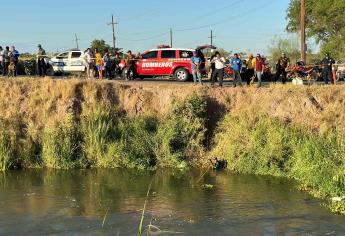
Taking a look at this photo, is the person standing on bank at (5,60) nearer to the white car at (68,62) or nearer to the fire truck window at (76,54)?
the white car at (68,62)

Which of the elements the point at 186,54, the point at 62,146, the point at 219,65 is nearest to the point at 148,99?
the point at 219,65

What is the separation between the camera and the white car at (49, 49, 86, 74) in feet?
106

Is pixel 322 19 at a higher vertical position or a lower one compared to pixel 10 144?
higher

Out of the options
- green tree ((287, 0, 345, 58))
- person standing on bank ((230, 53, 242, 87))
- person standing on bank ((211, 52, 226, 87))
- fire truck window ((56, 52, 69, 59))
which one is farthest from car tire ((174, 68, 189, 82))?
green tree ((287, 0, 345, 58))

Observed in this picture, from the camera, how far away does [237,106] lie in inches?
813

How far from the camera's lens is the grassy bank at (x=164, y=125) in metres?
18.9

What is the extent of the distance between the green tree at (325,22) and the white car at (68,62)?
88.3 ft

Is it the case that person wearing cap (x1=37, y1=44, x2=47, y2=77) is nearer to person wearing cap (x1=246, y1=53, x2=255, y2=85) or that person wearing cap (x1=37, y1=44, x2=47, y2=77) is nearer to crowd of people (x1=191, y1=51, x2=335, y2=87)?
crowd of people (x1=191, y1=51, x2=335, y2=87)

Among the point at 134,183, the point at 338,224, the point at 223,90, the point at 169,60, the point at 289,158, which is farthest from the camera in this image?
the point at 169,60

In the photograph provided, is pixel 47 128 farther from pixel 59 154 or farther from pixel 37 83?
pixel 37 83

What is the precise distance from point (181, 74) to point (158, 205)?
12992 millimetres

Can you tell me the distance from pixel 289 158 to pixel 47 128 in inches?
335

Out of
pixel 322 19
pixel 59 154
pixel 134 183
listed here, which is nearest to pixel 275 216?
pixel 134 183

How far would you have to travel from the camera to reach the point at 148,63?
88.8 feet
